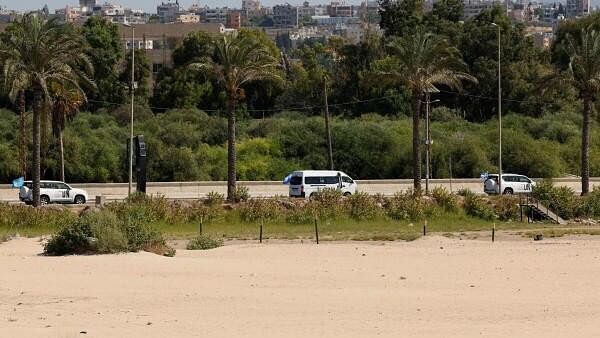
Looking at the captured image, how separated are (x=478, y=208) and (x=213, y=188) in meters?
16.8

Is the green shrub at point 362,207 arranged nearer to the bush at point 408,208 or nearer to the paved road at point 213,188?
the bush at point 408,208

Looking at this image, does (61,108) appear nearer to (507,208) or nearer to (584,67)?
(507,208)

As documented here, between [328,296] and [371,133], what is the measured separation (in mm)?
52436

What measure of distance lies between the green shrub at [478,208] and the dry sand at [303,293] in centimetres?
1406

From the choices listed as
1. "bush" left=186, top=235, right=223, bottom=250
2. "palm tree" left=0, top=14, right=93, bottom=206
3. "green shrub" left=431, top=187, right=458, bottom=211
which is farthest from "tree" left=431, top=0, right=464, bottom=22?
"bush" left=186, top=235, right=223, bottom=250

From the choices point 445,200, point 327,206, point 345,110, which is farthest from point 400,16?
point 327,206

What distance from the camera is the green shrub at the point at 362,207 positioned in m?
51.2

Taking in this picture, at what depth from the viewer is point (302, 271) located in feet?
106

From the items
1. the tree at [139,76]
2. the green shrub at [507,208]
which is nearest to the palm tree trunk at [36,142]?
the green shrub at [507,208]

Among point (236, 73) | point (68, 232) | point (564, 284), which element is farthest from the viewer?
point (236, 73)

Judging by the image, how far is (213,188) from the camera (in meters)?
65.4

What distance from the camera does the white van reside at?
5884 cm

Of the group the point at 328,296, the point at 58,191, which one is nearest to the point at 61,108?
the point at 58,191

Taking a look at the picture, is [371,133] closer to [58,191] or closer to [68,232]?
[58,191]
